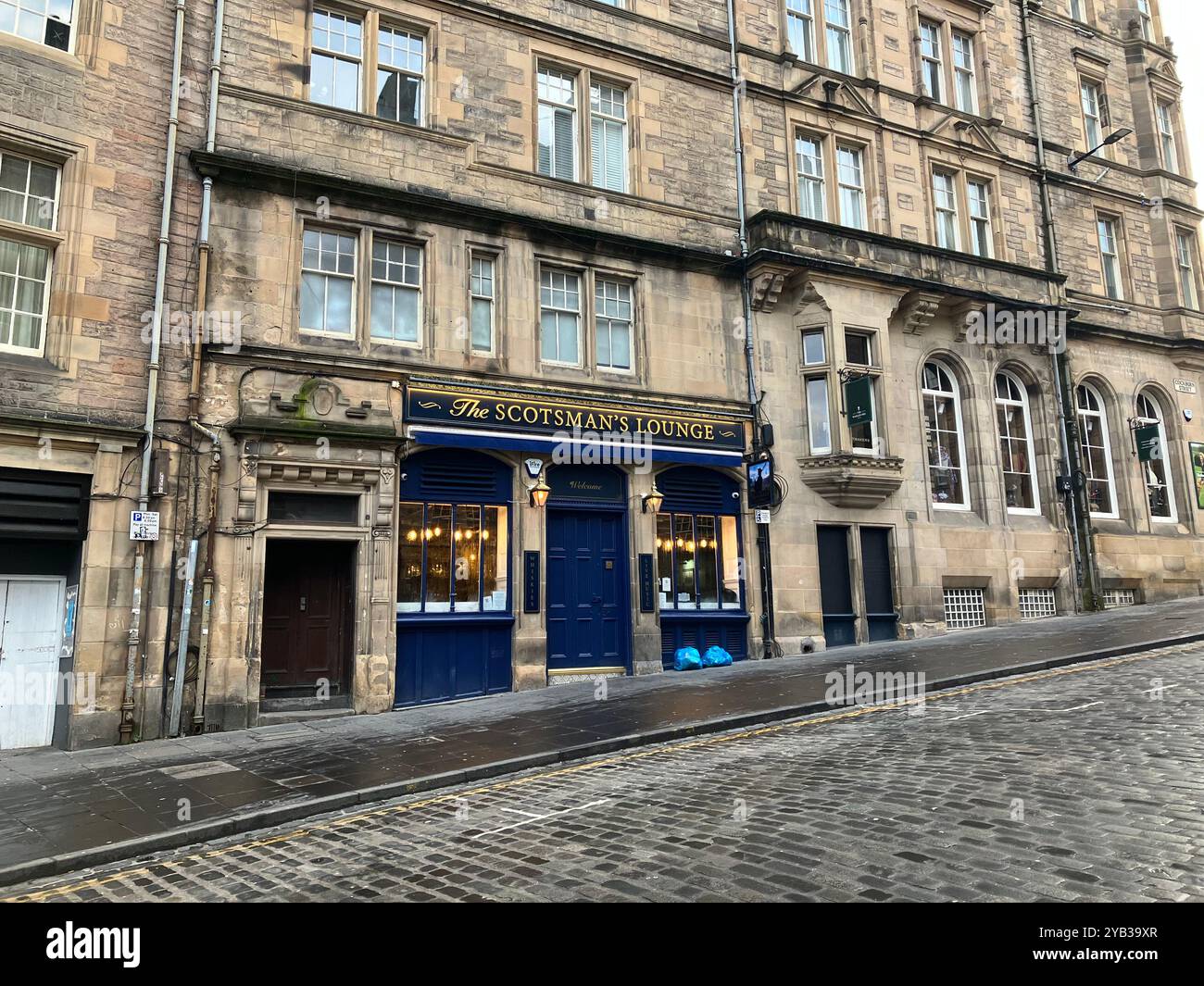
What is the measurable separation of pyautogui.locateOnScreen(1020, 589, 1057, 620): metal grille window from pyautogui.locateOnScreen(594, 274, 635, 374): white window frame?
497 inches

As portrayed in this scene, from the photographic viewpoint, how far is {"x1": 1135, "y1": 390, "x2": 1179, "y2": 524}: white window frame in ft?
78.3

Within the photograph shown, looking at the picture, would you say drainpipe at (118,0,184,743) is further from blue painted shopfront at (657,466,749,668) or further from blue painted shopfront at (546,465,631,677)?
blue painted shopfront at (657,466,749,668)

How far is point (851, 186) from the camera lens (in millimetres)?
19766

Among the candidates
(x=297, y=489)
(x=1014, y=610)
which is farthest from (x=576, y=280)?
(x=1014, y=610)

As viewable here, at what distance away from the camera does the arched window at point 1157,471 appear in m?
24.0

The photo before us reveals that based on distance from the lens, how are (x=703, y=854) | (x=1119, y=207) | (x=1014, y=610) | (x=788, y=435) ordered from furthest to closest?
(x=1119, y=207)
(x=1014, y=610)
(x=788, y=435)
(x=703, y=854)

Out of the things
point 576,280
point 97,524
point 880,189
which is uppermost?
point 880,189

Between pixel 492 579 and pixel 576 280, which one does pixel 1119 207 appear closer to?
pixel 576 280

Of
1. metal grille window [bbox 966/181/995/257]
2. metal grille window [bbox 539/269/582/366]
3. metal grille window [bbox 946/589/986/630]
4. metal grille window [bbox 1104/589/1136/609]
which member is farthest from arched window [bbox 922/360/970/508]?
metal grille window [bbox 539/269/582/366]

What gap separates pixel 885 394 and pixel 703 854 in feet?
48.9

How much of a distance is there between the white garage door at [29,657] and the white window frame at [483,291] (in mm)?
7739

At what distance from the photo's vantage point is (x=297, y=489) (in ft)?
40.1

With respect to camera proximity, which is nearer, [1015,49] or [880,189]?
[880,189]
